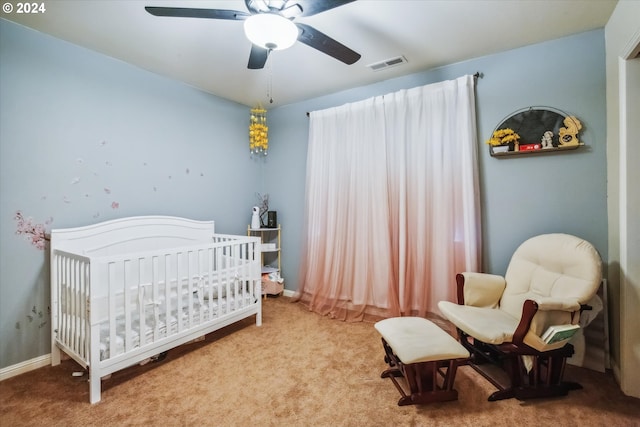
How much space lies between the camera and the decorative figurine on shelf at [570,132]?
2.08 m

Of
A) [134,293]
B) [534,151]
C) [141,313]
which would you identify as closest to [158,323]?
[141,313]

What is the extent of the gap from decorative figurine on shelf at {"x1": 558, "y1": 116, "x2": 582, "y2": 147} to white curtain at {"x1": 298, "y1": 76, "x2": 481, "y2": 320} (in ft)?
1.91

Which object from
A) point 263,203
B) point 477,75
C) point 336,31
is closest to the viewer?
point 336,31

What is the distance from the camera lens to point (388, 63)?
8.39 ft

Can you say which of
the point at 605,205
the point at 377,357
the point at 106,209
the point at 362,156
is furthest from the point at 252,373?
the point at 605,205

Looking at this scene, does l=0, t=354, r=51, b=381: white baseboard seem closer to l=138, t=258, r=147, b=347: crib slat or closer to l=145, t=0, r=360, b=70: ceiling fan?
l=138, t=258, r=147, b=347: crib slat

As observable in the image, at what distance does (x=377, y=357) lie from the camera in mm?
2150

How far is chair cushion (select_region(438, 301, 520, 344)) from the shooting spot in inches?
65.3

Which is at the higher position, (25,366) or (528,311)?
(528,311)

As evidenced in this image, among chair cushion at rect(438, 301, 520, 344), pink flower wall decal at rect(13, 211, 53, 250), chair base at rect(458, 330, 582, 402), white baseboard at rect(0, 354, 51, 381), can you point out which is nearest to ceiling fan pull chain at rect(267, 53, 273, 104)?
pink flower wall decal at rect(13, 211, 53, 250)

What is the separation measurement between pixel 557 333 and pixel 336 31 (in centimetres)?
240

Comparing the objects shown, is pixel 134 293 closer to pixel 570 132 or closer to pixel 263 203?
pixel 263 203

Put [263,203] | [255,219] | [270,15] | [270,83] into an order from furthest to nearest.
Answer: [263,203] → [255,219] → [270,83] → [270,15]

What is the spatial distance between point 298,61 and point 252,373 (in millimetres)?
2535
